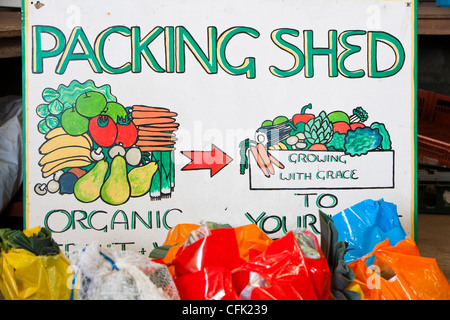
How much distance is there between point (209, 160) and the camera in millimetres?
2221

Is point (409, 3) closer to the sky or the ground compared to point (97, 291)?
closer to the sky

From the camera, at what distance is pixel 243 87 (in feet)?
7.22

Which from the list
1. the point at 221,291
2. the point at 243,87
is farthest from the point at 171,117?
the point at 221,291

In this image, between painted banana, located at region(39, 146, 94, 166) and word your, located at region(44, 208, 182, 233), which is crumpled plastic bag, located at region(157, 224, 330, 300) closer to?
word your, located at region(44, 208, 182, 233)

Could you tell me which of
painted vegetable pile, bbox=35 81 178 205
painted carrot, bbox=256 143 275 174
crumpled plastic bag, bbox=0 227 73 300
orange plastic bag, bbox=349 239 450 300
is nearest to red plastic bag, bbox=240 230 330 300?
orange plastic bag, bbox=349 239 450 300

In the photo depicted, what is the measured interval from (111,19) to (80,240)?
100cm

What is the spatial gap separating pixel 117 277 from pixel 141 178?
1.01 m

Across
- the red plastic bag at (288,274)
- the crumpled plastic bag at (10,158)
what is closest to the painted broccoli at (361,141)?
the red plastic bag at (288,274)

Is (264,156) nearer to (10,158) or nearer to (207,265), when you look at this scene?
(207,265)

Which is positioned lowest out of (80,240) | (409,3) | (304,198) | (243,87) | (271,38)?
(80,240)
